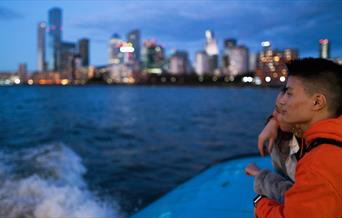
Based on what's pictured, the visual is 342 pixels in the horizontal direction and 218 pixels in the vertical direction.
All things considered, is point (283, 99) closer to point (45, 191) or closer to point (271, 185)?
point (271, 185)

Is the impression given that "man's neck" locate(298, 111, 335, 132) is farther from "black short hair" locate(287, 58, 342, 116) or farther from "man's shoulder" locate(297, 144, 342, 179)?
"man's shoulder" locate(297, 144, 342, 179)

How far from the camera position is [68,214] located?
508 cm

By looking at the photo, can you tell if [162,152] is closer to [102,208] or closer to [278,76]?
[102,208]

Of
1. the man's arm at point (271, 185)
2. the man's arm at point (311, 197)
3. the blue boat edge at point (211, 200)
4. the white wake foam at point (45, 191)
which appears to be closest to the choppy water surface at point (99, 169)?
the white wake foam at point (45, 191)

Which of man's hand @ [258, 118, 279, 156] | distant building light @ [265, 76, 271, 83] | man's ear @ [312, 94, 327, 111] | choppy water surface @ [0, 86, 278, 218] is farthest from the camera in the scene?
choppy water surface @ [0, 86, 278, 218]

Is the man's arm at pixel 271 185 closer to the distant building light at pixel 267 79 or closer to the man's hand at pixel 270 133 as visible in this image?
the man's hand at pixel 270 133

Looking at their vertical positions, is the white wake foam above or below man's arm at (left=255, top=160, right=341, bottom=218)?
below

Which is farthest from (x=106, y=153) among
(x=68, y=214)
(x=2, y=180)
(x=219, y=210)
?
(x=219, y=210)

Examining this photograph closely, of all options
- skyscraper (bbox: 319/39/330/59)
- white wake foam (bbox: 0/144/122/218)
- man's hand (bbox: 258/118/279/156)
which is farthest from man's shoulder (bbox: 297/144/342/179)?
white wake foam (bbox: 0/144/122/218)

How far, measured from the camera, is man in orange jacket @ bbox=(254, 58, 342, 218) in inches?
50.0

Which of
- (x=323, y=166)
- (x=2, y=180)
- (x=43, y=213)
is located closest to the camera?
(x=323, y=166)

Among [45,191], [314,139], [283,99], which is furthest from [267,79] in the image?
[45,191]

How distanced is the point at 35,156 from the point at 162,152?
166 inches

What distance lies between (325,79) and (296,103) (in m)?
0.14
